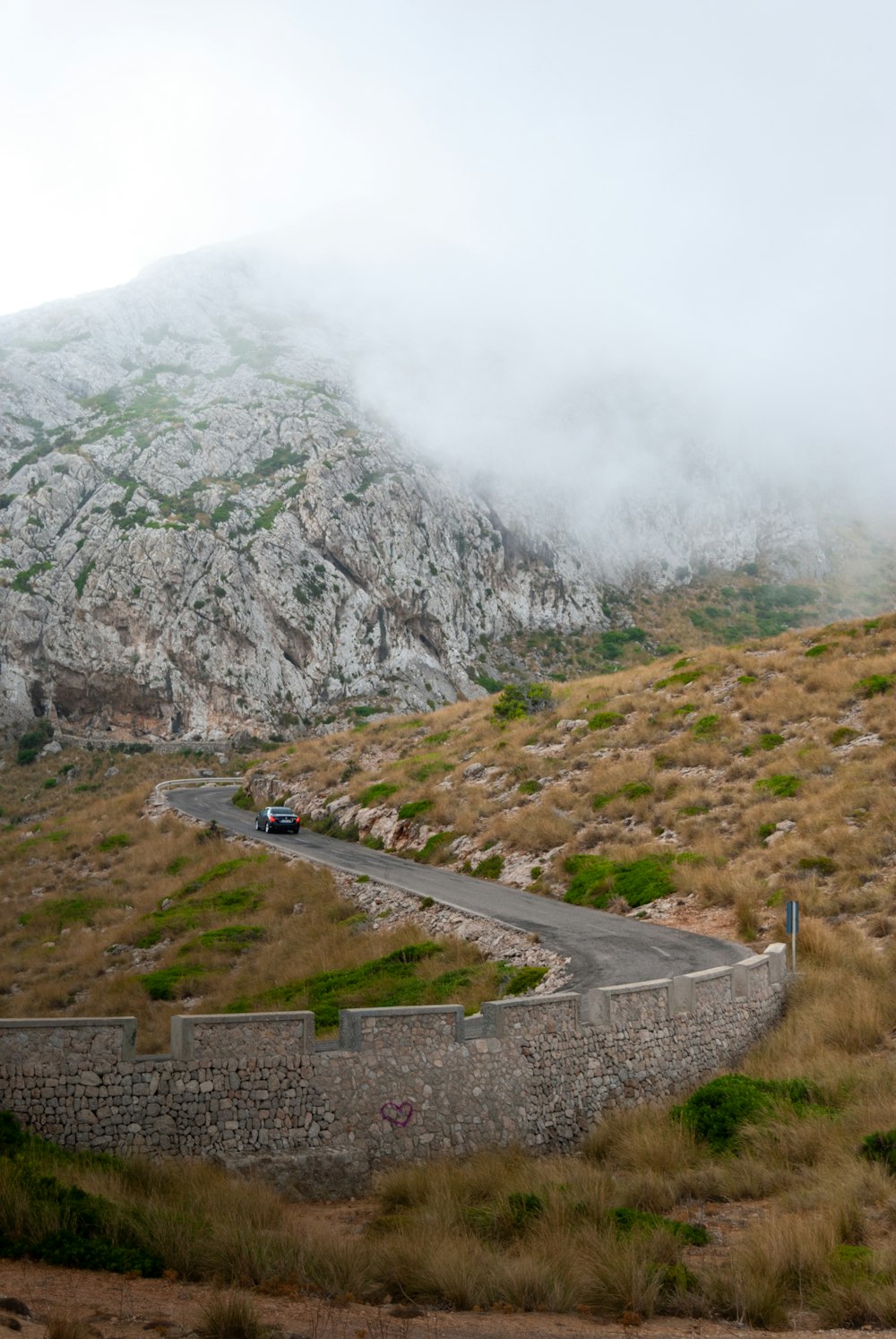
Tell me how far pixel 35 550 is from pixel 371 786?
47.9 m

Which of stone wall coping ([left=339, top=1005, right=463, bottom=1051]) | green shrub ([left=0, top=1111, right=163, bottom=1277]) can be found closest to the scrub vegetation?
stone wall coping ([left=339, top=1005, right=463, bottom=1051])

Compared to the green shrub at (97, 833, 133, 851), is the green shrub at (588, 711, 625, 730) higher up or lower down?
higher up

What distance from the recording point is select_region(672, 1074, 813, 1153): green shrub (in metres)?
11.7

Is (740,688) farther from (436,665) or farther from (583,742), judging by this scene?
(436,665)

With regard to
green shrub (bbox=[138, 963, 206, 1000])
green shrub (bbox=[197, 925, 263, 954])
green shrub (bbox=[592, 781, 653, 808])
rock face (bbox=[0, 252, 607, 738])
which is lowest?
green shrub (bbox=[138, 963, 206, 1000])

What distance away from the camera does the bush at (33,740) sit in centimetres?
6259

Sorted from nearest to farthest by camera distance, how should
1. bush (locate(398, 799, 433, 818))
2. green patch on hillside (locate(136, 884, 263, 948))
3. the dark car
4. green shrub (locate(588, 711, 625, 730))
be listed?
green patch on hillside (locate(136, 884, 263, 948)) < bush (locate(398, 799, 433, 818)) < green shrub (locate(588, 711, 625, 730)) < the dark car

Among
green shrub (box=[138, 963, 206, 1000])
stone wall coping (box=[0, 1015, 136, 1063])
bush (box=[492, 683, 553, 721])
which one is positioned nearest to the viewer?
stone wall coping (box=[0, 1015, 136, 1063])

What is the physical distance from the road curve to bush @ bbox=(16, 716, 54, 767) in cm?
3580

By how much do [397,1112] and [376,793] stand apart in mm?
26803

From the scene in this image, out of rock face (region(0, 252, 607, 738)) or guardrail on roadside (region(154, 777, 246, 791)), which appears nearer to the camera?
guardrail on roadside (region(154, 777, 246, 791))

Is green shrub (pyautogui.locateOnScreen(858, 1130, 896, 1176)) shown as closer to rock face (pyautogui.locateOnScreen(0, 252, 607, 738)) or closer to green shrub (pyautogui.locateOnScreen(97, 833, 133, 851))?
green shrub (pyautogui.locateOnScreen(97, 833, 133, 851))

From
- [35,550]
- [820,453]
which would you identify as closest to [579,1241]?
[35,550]

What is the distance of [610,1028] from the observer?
528 inches
